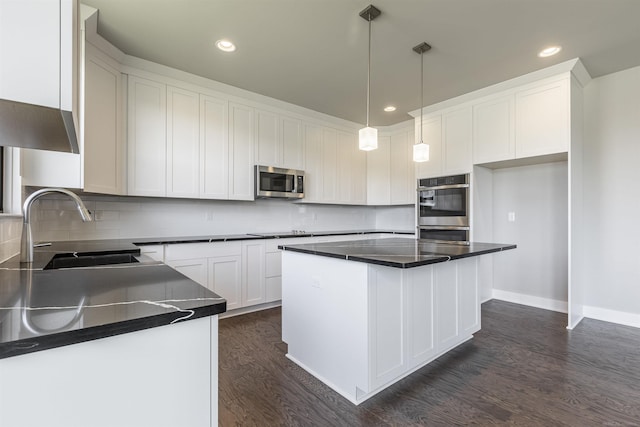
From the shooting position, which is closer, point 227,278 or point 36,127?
point 36,127

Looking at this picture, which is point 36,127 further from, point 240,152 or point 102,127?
point 240,152

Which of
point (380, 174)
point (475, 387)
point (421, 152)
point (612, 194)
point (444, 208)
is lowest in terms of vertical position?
point (475, 387)

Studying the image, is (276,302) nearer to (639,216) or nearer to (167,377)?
(167,377)

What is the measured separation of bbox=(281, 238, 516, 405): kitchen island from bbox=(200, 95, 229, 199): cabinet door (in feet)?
4.88

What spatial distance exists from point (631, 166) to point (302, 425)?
12.7 ft

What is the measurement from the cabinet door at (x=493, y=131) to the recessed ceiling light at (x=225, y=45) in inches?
111

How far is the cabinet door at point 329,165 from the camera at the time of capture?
4.43 metres

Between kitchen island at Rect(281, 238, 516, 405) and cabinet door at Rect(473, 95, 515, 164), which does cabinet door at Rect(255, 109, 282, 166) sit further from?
cabinet door at Rect(473, 95, 515, 164)

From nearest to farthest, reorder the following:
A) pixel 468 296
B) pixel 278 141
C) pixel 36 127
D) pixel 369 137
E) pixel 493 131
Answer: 1. pixel 36 127
2. pixel 369 137
3. pixel 468 296
4. pixel 493 131
5. pixel 278 141

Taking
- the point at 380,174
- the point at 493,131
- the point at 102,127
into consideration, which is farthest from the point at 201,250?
the point at 493,131

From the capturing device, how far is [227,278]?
10.3 ft

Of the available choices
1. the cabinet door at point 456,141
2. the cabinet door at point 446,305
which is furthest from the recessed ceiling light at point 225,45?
the cabinet door at point 456,141

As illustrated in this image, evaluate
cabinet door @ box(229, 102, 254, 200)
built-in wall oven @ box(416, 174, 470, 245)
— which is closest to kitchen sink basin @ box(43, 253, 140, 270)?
cabinet door @ box(229, 102, 254, 200)

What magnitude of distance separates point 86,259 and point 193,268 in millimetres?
1093
